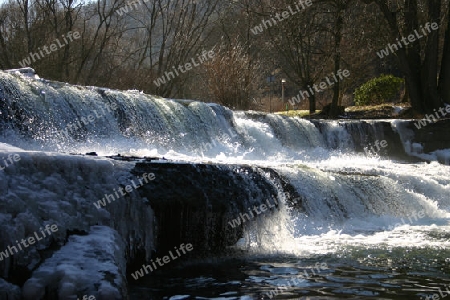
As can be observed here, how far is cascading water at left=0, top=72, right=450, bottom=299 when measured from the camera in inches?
188

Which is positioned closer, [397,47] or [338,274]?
[338,274]

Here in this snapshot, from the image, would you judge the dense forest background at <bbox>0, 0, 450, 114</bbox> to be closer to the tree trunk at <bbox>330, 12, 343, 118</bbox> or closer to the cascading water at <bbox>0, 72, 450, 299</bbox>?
the tree trunk at <bbox>330, 12, 343, 118</bbox>

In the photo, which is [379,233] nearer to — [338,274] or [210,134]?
[338,274]

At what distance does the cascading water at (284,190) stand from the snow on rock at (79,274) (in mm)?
506

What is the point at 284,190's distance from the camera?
7.51m

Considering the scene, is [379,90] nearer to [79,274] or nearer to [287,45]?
[287,45]

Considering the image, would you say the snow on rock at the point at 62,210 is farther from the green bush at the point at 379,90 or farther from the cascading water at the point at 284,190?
the green bush at the point at 379,90

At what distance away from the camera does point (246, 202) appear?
20.5ft

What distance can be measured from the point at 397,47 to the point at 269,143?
6819 mm

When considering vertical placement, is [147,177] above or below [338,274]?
above

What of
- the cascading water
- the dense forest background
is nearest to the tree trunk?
the dense forest background

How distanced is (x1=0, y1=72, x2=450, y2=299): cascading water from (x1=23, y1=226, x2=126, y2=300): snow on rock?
506 mm

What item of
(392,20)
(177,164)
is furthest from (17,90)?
(392,20)

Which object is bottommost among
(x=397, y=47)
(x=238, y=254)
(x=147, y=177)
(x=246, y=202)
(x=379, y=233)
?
(x=379, y=233)
